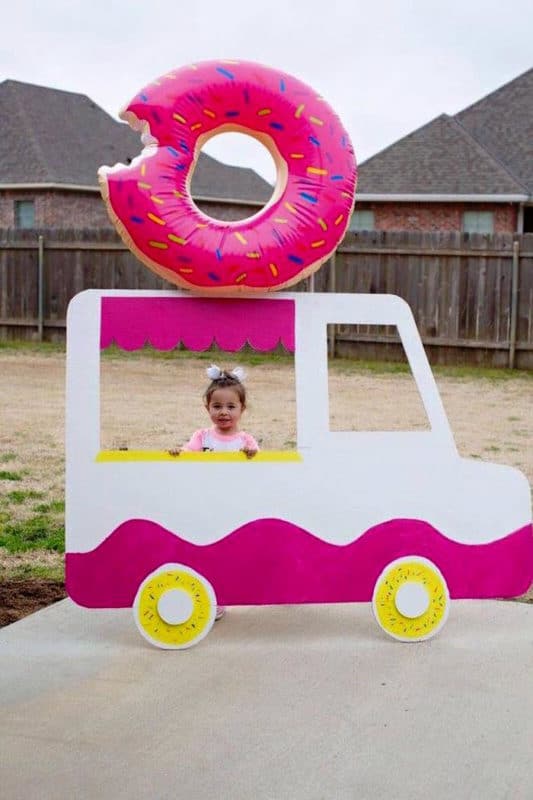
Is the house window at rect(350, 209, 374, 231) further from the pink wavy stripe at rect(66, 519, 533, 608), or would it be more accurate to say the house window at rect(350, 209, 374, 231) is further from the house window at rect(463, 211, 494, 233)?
the pink wavy stripe at rect(66, 519, 533, 608)

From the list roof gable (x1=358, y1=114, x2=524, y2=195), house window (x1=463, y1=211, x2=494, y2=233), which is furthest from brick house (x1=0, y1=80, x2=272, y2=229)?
house window (x1=463, y1=211, x2=494, y2=233)

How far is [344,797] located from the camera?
3.15 m

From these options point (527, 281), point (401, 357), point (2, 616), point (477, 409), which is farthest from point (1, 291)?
point (2, 616)

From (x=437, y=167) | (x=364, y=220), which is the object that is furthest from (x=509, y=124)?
(x=364, y=220)

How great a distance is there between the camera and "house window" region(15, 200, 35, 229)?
29.9m

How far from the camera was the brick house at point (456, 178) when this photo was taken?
78.0 feet

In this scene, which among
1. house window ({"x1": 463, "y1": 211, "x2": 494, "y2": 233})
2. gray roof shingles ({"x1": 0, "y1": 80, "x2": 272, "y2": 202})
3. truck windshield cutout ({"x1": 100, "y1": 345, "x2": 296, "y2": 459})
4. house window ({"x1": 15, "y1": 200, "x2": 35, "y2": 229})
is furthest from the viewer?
house window ({"x1": 15, "y1": 200, "x2": 35, "y2": 229})

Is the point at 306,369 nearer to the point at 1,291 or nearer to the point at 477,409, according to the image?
the point at 477,409

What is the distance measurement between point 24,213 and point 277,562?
27.0m

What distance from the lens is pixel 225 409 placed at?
16.3ft

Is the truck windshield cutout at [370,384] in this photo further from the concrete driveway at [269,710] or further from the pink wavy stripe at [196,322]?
the concrete driveway at [269,710]

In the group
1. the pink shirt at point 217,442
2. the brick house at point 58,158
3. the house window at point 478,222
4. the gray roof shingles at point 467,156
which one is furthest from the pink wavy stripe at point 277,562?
the brick house at point 58,158

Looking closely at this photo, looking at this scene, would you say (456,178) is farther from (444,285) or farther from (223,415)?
(223,415)

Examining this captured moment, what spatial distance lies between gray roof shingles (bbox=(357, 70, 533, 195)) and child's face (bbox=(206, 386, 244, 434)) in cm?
1946
